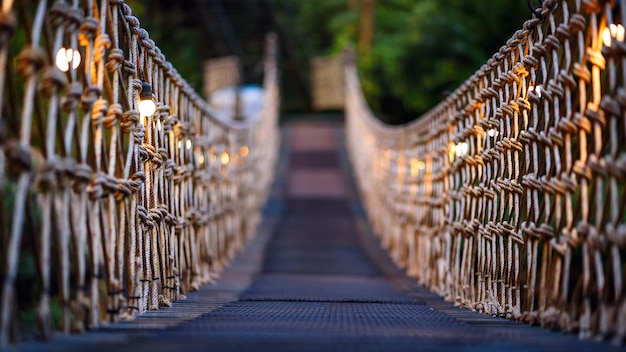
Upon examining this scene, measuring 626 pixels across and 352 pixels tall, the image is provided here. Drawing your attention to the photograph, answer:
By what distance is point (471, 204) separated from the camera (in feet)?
15.7

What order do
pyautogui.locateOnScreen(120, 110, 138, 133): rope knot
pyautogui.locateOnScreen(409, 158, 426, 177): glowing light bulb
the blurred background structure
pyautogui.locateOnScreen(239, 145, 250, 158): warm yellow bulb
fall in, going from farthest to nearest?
1. the blurred background structure
2. pyautogui.locateOnScreen(239, 145, 250, 158): warm yellow bulb
3. pyautogui.locateOnScreen(409, 158, 426, 177): glowing light bulb
4. pyautogui.locateOnScreen(120, 110, 138, 133): rope knot

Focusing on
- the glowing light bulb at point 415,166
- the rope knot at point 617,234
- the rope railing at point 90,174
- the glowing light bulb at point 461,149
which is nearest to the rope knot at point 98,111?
the rope railing at point 90,174

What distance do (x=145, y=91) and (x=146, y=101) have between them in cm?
6

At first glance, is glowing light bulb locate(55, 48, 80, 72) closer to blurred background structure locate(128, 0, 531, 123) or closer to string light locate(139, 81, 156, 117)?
string light locate(139, 81, 156, 117)

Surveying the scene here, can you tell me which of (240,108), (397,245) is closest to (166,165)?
(397,245)

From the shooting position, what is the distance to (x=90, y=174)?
9.36ft

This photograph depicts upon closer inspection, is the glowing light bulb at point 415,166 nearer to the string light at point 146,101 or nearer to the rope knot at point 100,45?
the string light at point 146,101

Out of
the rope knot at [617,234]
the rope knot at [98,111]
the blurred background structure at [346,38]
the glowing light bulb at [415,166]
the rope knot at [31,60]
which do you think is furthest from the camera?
the blurred background structure at [346,38]

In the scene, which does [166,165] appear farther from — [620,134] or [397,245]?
[397,245]

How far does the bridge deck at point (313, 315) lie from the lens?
2.55 m

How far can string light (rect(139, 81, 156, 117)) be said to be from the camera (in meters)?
3.78

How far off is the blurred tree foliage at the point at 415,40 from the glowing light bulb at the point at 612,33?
319 centimetres

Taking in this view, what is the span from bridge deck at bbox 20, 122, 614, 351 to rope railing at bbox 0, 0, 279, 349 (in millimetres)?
123

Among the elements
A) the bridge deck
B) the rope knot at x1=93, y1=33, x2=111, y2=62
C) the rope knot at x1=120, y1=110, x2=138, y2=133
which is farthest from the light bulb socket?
the bridge deck
